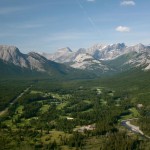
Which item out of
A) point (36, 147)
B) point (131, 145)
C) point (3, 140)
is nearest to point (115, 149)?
point (131, 145)

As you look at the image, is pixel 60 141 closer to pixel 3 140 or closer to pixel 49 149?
pixel 49 149

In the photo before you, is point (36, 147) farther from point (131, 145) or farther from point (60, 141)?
point (131, 145)

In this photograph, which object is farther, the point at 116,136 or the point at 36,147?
the point at 116,136

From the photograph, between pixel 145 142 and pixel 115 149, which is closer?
pixel 115 149

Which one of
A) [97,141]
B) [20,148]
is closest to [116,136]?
[97,141]

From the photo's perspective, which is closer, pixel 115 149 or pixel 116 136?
pixel 115 149

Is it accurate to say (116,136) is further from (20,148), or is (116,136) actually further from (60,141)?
(20,148)

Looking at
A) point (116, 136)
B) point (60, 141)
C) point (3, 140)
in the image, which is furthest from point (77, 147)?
point (3, 140)
